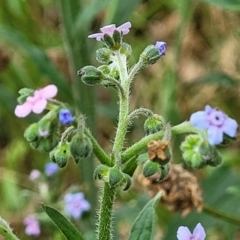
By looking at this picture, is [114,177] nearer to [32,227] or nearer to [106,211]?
[106,211]

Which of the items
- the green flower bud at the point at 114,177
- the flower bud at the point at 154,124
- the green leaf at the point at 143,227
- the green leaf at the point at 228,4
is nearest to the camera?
the green flower bud at the point at 114,177

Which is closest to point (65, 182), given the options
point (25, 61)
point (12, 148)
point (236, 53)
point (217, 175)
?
point (12, 148)

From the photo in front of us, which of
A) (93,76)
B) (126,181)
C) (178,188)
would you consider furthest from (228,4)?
(126,181)

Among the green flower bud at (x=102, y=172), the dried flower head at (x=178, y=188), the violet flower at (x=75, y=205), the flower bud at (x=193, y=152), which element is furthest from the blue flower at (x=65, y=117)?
the violet flower at (x=75, y=205)

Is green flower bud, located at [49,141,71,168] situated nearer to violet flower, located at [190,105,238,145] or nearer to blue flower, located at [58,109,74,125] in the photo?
blue flower, located at [58,109,74,125]

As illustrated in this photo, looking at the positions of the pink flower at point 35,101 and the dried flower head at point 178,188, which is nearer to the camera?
the pink flower at point 35,101

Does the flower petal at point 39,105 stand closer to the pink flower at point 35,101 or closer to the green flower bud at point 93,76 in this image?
the pink flower at point 35,101

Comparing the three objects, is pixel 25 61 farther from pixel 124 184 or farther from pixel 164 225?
pixel 124 184
